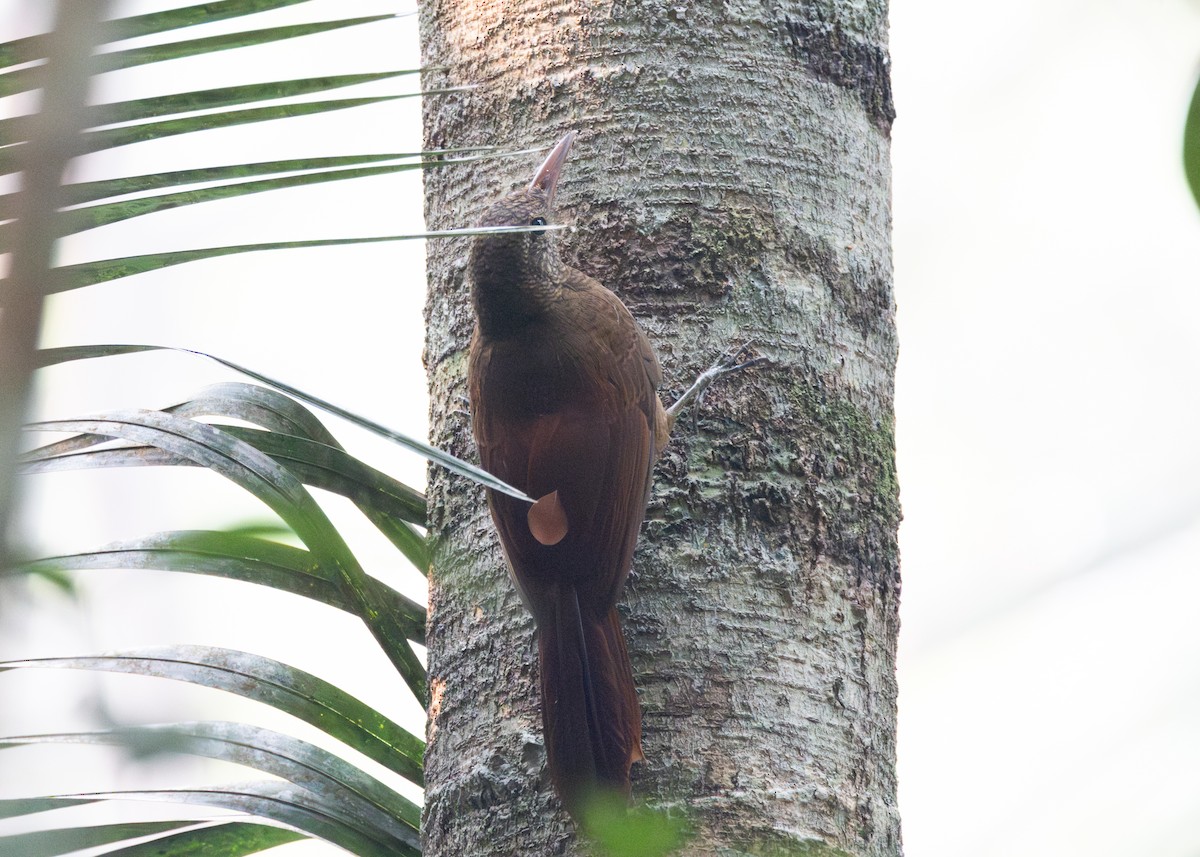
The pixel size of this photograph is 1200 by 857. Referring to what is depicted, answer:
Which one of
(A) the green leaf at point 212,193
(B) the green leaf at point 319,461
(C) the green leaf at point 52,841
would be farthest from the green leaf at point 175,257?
(B) the green leaf at point 319,461

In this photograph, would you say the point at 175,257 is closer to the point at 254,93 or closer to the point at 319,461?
the point at 254,93

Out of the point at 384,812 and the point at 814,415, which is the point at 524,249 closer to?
the point at 814,415

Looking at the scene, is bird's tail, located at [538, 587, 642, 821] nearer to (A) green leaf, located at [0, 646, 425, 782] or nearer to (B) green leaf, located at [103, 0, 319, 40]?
(A) green leaf, located at [0, 646, 425, 782]

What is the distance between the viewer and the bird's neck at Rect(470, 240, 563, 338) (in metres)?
2.08

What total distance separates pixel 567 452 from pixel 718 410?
237 millimetres

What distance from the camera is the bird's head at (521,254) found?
2020 millimetres

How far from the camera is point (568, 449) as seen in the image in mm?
1926

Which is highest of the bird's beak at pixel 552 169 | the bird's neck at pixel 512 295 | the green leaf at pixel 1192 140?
the bird's beak at pixel 552 169

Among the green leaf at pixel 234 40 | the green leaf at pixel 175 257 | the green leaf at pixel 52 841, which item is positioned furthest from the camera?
the green leaf at pixel 234 40

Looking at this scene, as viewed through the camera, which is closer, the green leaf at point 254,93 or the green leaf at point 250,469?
the green leaf at point 254,93

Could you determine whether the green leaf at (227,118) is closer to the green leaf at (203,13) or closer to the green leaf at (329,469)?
the green leaf at (203,13)

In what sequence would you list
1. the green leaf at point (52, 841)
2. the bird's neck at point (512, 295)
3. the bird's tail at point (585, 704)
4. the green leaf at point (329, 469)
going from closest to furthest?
the green leaf at point (52, 841) → the bird's tail at point (585, 704) → the green leaf at point (329, 469) → the bird's neck at point (512, 295)

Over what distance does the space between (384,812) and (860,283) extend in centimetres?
117

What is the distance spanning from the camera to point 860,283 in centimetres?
207
